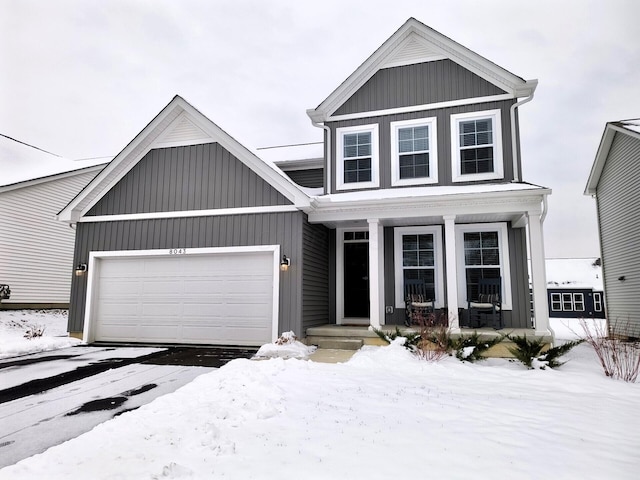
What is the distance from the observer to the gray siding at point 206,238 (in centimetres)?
812

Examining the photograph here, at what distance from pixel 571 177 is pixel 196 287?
17.5 meters

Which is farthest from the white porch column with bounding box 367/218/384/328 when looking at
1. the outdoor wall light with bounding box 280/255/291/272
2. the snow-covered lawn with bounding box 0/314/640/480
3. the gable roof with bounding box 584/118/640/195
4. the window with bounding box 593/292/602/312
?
the window with bounding box 593/292/602/312

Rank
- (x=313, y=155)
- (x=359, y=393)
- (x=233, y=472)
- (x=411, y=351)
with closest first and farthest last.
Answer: (x=233, y=472), (x=359, y=393), (x=411, y=351), (x=313, y=155)

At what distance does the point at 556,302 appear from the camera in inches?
976

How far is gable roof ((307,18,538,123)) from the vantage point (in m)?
8.65

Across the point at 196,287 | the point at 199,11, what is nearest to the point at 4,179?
the point at 196,287

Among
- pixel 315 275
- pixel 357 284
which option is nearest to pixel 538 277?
pixel 357 284

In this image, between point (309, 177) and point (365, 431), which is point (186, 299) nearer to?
point (309, 177)

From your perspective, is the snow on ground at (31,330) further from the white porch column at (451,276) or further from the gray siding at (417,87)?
the gray siding at (417,87)

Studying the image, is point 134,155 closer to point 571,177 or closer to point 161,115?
point 161,115

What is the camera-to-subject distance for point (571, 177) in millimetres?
18359

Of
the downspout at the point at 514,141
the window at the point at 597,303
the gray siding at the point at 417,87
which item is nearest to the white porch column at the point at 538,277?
the downspout at the point at 514,141

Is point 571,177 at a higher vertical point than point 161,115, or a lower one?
higher

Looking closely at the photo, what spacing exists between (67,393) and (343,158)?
7.13 m
